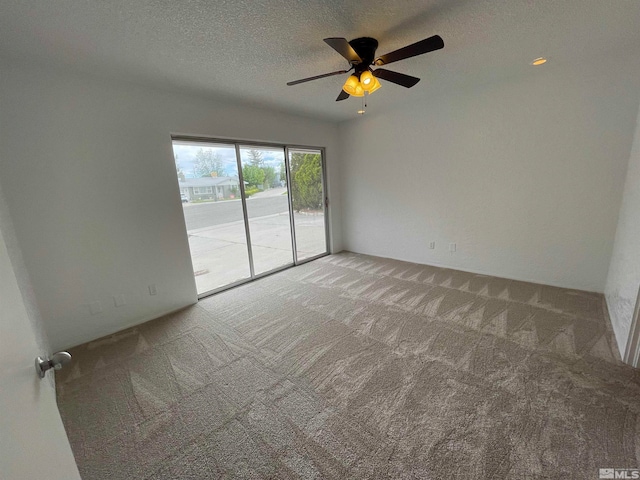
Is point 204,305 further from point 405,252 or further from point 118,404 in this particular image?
point 405,252

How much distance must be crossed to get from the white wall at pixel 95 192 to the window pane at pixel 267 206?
70cm

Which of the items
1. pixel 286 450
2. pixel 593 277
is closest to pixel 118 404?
pixel 286 450

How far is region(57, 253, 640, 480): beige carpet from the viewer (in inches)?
53.7

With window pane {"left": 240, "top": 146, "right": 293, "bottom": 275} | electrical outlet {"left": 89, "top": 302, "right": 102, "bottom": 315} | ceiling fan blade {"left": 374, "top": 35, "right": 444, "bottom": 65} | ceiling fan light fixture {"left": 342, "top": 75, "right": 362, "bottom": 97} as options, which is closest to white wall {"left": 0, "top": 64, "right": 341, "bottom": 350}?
electrical outlet {"left": 89, "top": 302, "right": 102, "bottom": 315}

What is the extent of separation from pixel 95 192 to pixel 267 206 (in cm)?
207

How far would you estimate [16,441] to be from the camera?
58cm

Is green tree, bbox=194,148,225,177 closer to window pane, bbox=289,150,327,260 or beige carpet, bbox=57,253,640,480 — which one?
window pane, bbox=289,150,327,260

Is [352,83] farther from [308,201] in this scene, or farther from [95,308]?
[95,308]

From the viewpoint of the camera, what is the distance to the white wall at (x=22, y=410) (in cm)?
56

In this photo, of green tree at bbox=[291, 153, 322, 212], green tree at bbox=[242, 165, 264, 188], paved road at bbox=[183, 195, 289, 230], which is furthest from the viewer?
green tree at bbox=[291, 153, 322, 212]

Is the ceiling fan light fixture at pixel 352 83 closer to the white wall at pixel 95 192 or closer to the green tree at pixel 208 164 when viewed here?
the white wall at pixel 95 192

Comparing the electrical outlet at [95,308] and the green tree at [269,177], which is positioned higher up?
the green tree at [269,177]

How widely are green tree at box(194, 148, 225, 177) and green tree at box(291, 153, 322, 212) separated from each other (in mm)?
1258

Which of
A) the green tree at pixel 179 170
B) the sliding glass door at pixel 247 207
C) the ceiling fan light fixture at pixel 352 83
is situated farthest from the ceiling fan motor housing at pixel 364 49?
the green tree at pixel 179 170
